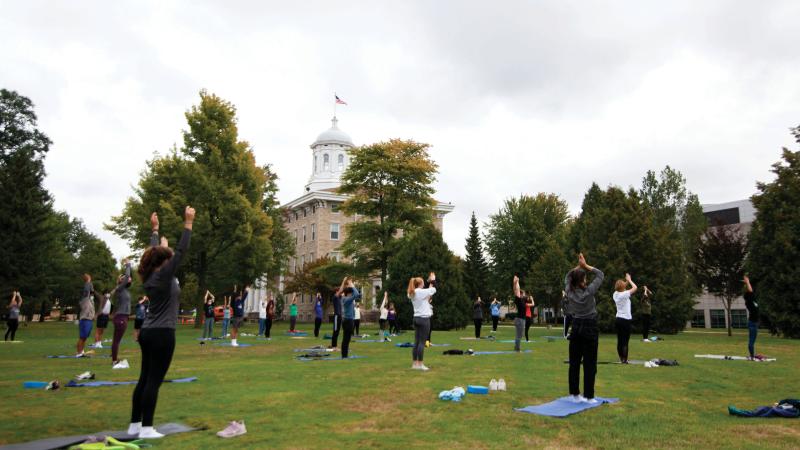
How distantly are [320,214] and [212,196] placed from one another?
130ft

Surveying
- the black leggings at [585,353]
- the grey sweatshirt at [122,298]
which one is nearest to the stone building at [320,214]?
the grey sweatshirt at [122,298]

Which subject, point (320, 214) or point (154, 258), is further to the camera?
point (320, 214)

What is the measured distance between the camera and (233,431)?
22.8ft

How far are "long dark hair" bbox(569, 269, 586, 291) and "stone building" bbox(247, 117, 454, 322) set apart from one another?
61.7 meters

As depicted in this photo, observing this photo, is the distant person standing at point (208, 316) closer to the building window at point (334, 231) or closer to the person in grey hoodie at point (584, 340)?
the person in grey hoodie at point (584, 340)

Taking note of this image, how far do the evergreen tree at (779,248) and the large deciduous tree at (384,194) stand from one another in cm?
2571

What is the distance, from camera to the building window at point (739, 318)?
213ft

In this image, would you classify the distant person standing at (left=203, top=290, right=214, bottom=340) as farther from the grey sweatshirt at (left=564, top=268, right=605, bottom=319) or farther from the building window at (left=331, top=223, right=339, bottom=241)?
the building window at (left=331, top=223, right=339, bottom=241)

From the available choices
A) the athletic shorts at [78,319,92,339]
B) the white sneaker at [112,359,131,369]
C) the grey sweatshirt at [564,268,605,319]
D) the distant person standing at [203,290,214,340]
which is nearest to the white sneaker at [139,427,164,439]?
the grey sweatshirt at [564,268,605,319]

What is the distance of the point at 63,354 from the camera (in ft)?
61.8

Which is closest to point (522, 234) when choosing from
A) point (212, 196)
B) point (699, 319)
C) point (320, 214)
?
point (699, 319)

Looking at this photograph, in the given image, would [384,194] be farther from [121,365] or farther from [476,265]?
[121,365]

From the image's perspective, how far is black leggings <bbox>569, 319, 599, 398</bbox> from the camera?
30.2ft

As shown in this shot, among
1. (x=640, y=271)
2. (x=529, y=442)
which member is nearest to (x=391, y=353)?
(x=529, y=442)
